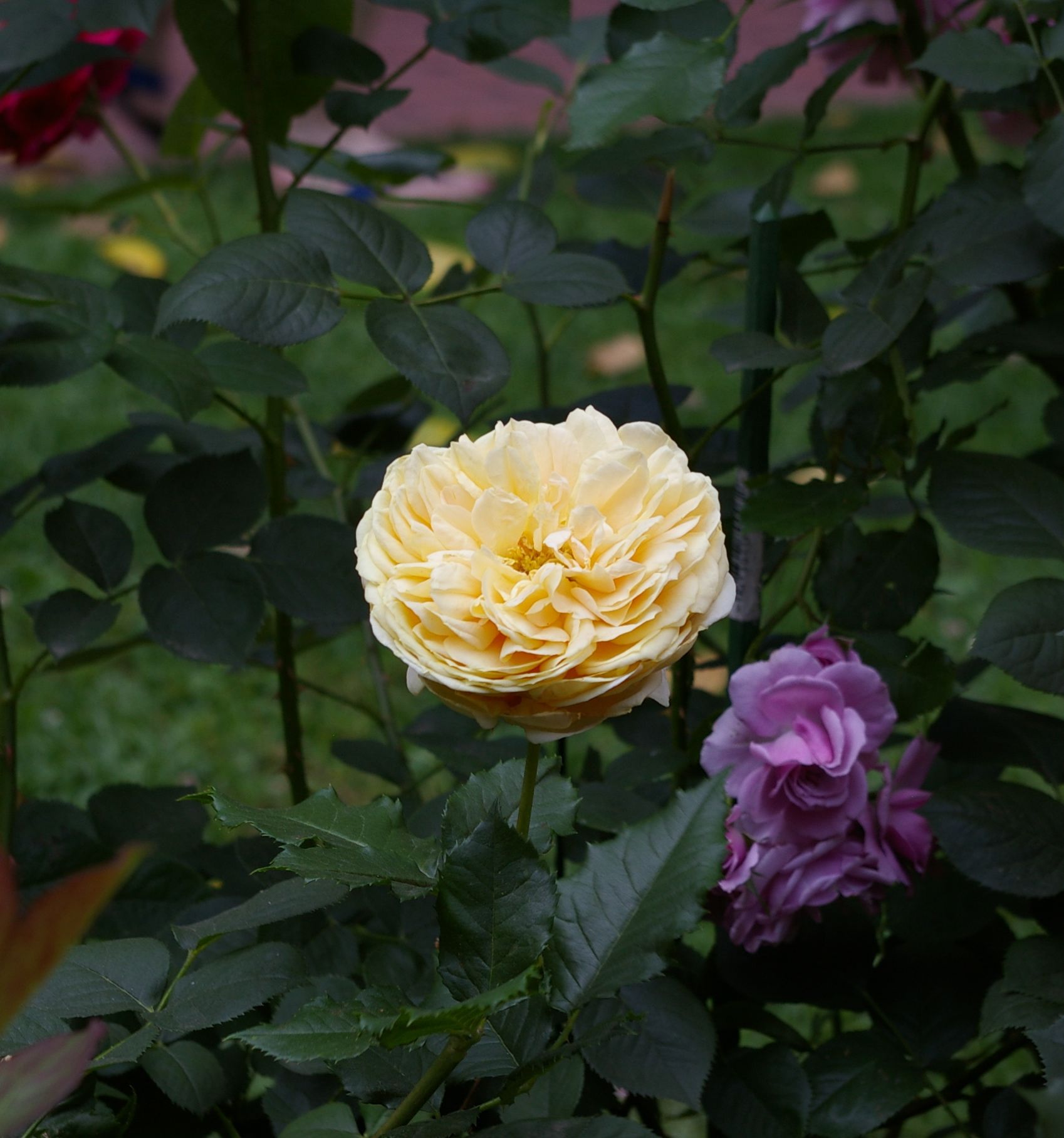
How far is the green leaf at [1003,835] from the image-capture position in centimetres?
70

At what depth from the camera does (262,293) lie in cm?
69

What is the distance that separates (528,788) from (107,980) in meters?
0.25

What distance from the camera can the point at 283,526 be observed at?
2.99 feet

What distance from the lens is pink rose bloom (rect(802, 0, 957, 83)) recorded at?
39.0 inches

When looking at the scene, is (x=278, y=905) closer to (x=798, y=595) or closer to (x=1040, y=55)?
(x=798, y=595)

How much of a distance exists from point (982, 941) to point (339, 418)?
72 centimetres

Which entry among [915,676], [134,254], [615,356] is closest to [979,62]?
[915,676]

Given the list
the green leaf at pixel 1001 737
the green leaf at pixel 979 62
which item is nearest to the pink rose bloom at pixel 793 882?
the green leaf at pixel 1001 737

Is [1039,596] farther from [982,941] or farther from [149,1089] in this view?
[149,1089]

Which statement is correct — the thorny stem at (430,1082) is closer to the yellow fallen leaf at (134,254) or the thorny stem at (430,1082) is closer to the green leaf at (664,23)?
the green leaf at (664,23)

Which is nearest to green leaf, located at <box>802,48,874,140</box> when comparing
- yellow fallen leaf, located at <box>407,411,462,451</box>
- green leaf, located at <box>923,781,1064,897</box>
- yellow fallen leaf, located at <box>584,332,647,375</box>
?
green leaf, located at <box>923,781,1064,897</box>

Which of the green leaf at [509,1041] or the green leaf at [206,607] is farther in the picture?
the green leaf at [206,607]

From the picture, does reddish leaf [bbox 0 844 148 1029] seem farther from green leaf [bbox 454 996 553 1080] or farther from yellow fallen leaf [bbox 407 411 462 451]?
yellow fallen leaf [bbox 407 411 462 451]

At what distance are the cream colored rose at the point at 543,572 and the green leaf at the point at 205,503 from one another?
42 centimetres
